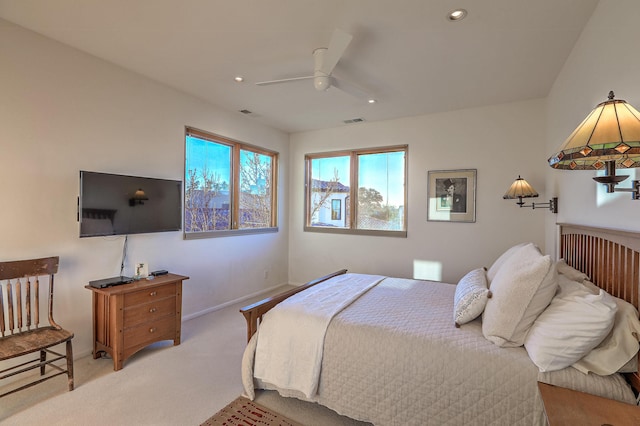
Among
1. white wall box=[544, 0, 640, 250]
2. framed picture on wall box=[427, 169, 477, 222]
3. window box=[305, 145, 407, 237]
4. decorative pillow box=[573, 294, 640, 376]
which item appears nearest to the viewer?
decorative pillow box=[573, 294, 640, 376]

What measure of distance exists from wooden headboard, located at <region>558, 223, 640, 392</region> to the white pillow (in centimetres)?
19

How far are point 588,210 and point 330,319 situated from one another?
2007 millimetres

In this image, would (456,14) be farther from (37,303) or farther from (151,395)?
(37,303)

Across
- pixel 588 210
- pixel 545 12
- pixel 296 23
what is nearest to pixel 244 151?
pixel 296 23

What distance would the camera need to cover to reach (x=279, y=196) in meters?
5.25

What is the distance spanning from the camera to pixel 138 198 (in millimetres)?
3006

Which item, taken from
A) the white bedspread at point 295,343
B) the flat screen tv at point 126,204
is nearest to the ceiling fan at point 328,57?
the flat screen tv at point 126,204

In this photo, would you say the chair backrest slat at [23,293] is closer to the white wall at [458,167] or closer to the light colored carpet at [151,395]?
the light colored carpet at [151,395]

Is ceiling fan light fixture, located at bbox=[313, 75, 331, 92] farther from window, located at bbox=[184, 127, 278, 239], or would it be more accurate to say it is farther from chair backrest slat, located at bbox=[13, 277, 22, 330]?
chair backrest slat, located at bbox=[13, 277, 22, 330]

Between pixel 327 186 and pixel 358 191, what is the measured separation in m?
0.58

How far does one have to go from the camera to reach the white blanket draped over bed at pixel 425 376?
1.47 metres

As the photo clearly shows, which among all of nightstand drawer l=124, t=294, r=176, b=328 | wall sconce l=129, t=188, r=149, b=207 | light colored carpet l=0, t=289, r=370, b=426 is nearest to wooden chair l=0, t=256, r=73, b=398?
light colored carpet l=0, t=289, r=370, b=426

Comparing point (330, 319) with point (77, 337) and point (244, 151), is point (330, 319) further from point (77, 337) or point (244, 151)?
point (244, 151)

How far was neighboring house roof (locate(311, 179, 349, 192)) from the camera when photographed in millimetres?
5137
